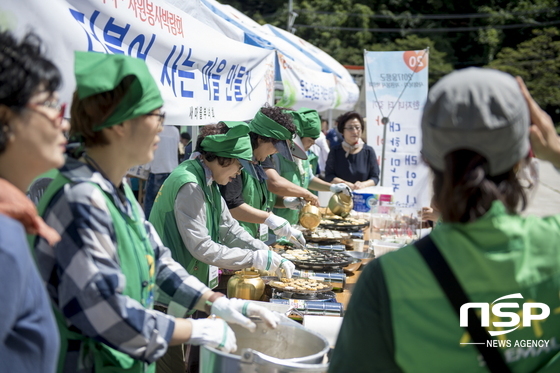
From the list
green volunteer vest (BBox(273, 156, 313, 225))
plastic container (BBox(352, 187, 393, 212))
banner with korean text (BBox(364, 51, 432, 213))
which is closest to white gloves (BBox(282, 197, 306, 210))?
green volunteer vest (BBox(273, 156, 313, 225))

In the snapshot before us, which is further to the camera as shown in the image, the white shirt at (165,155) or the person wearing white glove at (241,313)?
the white shirt at (165,155)

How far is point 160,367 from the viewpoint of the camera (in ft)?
8.39

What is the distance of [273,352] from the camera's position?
6.28ft

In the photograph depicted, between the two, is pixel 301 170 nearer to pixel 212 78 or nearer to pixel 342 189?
pixel 342 189

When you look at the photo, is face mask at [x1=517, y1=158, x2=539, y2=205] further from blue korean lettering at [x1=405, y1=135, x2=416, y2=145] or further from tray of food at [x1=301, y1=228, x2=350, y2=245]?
blue korean lettering at [x1=405, y1=135, x2=416, y2=145]

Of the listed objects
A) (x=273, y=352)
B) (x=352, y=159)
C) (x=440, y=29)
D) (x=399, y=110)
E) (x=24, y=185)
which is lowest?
(x=273, y=352)

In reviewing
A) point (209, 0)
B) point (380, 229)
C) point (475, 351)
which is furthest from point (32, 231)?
point (209, 0)

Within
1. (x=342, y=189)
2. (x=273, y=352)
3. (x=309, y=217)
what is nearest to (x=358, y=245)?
(x=309, y=217)

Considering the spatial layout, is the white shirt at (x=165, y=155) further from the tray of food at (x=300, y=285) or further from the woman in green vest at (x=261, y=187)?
the tray of food at (x=300, y=285)

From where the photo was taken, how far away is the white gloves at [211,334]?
158 cm

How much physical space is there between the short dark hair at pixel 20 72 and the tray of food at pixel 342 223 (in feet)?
11.6

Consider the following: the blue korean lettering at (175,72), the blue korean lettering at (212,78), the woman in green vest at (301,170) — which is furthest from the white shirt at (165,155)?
the blue korean lettering at (175,72)

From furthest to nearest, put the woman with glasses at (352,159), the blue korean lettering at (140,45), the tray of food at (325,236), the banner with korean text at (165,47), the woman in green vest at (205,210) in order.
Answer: the woman with glasses at (352,159) → the tray of food at (325,236) → the woman in green vest at (205,210) → the blue korean lettering at (140,45) → the banner with korean text at (165,47)
